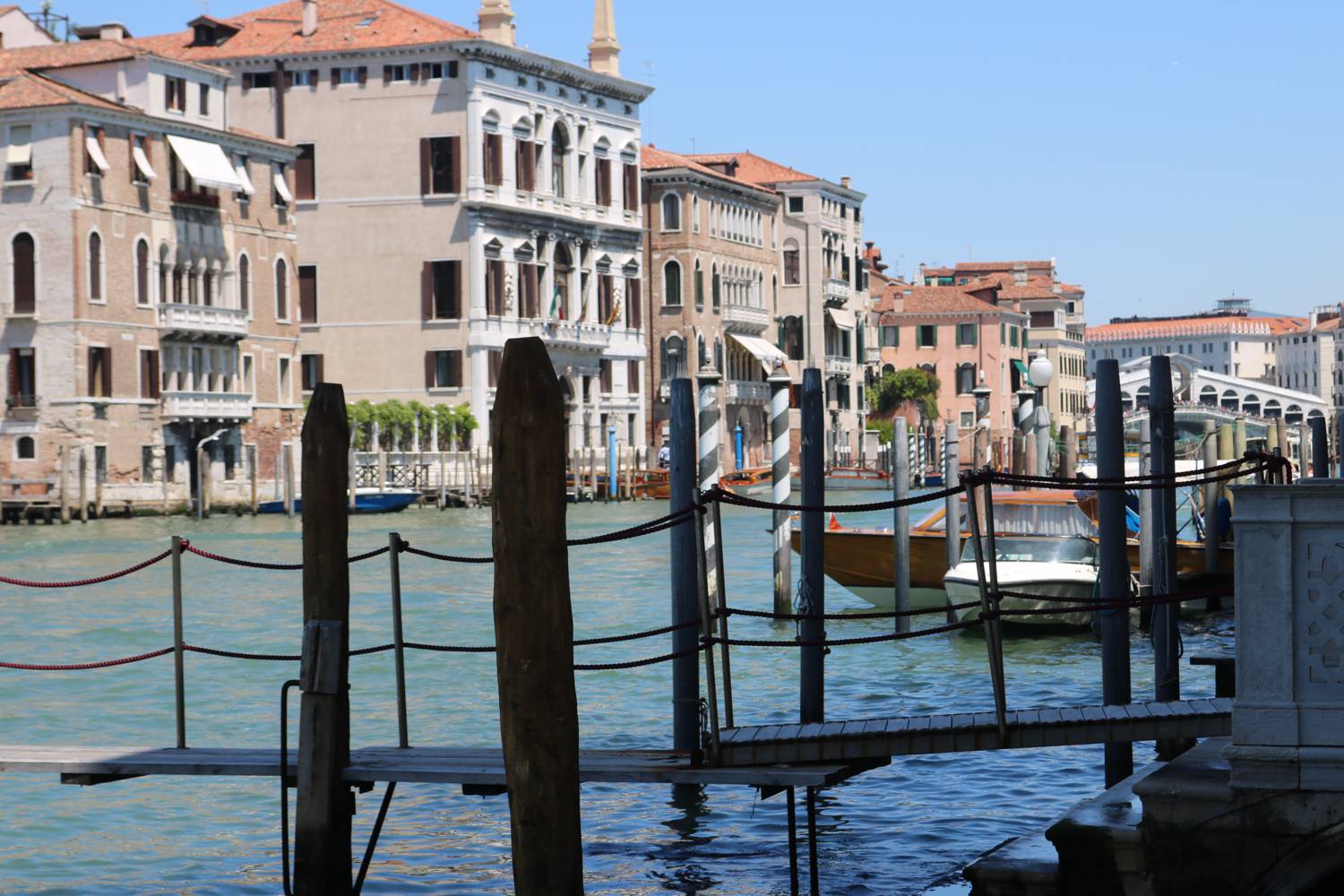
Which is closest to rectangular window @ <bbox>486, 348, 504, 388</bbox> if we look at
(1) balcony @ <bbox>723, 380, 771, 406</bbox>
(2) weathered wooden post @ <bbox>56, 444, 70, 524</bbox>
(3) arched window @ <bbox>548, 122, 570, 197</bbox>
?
(3) arched window @ <bbox>548, 122, 570, 197</bbox>

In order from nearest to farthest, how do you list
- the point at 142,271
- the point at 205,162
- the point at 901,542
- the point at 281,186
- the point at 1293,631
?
the point at 1293,631, the point at 901,542, the point at 142,271, the point at 205,162, the point at 281,186

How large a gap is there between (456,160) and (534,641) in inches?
1690

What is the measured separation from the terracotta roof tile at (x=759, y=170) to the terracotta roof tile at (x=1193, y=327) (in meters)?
96.3

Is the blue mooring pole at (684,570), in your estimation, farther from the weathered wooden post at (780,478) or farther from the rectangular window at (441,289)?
the rectangular window at (441,289)

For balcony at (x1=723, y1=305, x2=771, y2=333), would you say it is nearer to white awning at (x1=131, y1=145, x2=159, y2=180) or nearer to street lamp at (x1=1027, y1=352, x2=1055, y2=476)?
white awning at (x1=131, y1=145, x2=159, y2=180)

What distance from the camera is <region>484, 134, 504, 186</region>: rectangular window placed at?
4834 cm

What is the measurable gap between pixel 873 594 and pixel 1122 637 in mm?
10741

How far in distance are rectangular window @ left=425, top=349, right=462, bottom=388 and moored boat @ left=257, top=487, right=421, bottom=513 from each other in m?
6.10

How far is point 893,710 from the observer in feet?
43.6

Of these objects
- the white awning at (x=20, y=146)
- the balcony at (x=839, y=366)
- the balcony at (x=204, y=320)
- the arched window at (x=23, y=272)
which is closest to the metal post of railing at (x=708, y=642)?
the arched window at (x=23, y=272)

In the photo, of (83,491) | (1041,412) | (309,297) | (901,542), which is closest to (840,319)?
(309,297)

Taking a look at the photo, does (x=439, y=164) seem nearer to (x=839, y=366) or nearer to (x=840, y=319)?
(x=840, y=319)

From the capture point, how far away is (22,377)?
1516 inches

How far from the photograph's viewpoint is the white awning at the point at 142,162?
39.4 metres
